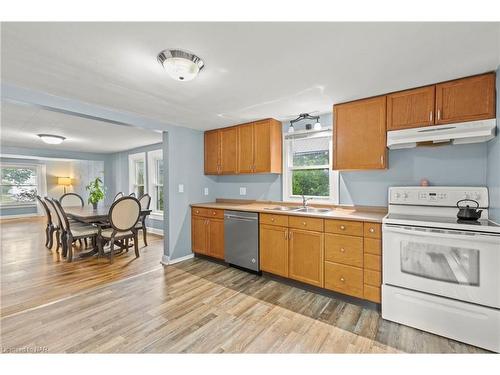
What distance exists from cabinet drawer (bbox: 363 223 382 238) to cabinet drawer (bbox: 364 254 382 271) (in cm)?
19

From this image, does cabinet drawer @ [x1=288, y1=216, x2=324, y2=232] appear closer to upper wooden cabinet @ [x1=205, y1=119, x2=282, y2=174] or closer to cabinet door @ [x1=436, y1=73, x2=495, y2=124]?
upper wooden cabinet @ [x1=205, y1=119, x2=282, y2=174]

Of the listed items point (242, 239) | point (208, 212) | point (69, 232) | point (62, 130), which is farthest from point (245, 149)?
point (62, 130)

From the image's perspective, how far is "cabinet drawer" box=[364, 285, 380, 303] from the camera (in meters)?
2.14

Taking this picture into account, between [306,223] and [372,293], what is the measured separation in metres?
0.90

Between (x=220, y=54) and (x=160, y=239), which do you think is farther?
(x=160, y=239)

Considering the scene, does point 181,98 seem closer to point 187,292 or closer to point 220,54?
point 220,54

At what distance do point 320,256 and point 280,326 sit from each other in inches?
33.2

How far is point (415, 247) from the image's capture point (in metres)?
1.93

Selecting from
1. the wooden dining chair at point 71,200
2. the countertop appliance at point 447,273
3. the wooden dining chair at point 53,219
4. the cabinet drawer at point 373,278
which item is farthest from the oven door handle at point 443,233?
the wooden dining chair at point 71,200

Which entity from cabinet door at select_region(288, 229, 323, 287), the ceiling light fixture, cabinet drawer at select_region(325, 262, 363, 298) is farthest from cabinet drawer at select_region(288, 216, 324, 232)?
the ceiling light fixture
